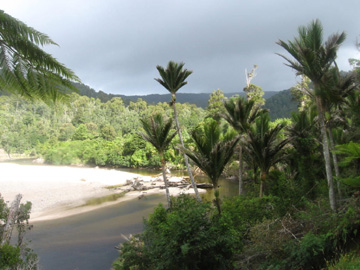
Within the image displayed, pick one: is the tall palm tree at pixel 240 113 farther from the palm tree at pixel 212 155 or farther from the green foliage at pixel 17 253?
the green foliage at pixel 17 253

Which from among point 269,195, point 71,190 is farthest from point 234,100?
point 71,190

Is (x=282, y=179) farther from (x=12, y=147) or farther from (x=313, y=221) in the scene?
(x=12, y=147)

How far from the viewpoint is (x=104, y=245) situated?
1198 centimetres

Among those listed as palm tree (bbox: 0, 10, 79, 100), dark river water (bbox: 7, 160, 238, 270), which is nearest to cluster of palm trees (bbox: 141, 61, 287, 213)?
dark river water (bbox: 7, 160, 238, 270)

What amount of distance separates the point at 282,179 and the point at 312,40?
634 centimetres

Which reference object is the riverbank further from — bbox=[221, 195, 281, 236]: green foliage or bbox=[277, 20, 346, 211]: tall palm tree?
bbox=[277, 20, 346, 211]: tall palm tree

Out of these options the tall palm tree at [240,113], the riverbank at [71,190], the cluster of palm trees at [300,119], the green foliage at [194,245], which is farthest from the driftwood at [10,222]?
the tall palm tree at [240,113]

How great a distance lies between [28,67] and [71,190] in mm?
23778

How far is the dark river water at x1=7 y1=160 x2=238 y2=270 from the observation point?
10.5m

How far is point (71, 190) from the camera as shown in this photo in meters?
24.2

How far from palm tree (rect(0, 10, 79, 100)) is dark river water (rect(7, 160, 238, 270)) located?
30.1 ft

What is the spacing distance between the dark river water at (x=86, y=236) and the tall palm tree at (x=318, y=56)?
883cm

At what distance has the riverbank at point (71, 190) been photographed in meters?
18.8

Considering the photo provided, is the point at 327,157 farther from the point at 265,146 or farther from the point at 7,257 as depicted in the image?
the point at 7,257
